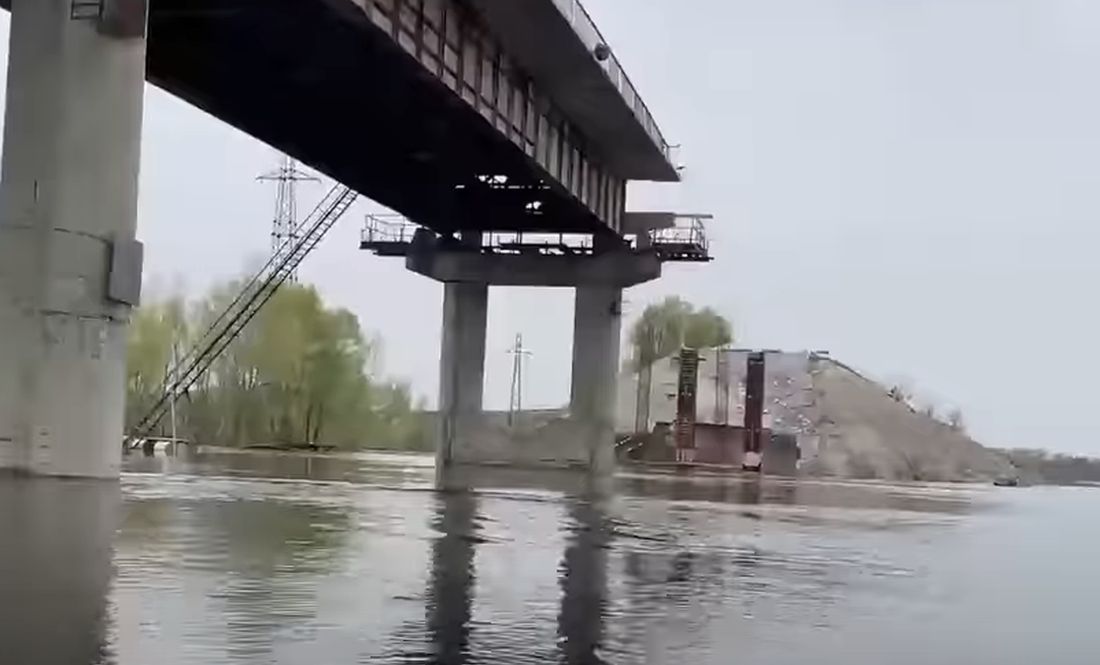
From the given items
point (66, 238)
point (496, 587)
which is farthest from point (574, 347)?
point (496, 587)

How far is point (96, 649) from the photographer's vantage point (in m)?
7.09

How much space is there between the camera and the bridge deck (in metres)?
30.0

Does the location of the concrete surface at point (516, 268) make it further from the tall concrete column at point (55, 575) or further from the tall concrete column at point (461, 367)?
the tall concrete column at point (55, 575)

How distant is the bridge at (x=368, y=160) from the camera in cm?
2284

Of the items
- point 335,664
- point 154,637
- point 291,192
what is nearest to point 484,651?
point 335,664

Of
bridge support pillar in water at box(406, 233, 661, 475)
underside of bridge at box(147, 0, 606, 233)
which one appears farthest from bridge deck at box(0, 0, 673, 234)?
bridge support pillar in water at box(406, 233, 661, 475)

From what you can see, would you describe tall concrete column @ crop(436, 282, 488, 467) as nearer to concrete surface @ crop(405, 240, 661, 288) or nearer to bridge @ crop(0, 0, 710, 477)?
bridge @ crop(0, 0, 710, 477)

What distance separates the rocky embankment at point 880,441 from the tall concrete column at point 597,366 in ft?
48.7

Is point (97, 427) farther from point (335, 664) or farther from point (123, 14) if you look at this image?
point (335, 664)

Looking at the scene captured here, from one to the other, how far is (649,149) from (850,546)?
3366 cm

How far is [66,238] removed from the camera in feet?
75.0

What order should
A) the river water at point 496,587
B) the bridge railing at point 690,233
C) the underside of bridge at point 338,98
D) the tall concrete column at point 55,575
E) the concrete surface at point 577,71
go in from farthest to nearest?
1. the bridge railing at point 690,233
2. the concrete surface at point 577,71
3. the underside of bridge at point 338,98
4. the river water at point 496,587
5. the tall concrete column at point 55,575

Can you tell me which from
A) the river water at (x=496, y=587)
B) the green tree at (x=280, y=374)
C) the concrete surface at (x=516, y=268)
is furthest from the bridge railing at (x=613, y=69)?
the green tree at (x=280, y=374)

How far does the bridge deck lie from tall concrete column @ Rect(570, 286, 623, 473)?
984cm
